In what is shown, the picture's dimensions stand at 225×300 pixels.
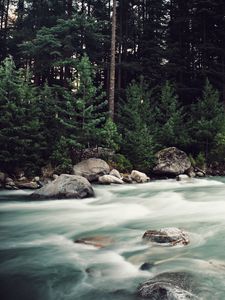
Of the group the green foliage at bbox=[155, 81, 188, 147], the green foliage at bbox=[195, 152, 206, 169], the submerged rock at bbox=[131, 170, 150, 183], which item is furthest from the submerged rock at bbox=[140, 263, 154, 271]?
the green foliage at bbox=[195, 152, 206, 169]

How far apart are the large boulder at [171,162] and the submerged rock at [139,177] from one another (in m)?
1.48

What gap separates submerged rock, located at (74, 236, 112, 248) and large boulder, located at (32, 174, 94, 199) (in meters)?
5.16

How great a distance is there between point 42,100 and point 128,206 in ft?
28.3

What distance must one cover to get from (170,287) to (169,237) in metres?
2.55

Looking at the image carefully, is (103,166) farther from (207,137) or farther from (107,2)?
(107,2)

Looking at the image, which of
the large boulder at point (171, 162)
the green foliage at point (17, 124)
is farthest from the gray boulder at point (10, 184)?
the large boulder at point (171, 162)

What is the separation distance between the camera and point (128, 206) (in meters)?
12.5

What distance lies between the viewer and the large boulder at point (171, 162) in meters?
19.8

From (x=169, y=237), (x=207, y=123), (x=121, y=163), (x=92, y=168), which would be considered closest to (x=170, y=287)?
(x=169, y=237)

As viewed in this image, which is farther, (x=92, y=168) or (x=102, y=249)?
(x=92, y=168)

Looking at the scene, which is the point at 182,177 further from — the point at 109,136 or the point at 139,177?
the point at 109,136

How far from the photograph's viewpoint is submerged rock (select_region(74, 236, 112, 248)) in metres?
7.73

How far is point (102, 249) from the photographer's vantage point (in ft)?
24.2

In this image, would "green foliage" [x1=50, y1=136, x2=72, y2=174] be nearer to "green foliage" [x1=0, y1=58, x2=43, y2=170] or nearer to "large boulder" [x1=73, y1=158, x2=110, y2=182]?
"large boulder" [x1=73, y1=158, x2=110, y2=182]
